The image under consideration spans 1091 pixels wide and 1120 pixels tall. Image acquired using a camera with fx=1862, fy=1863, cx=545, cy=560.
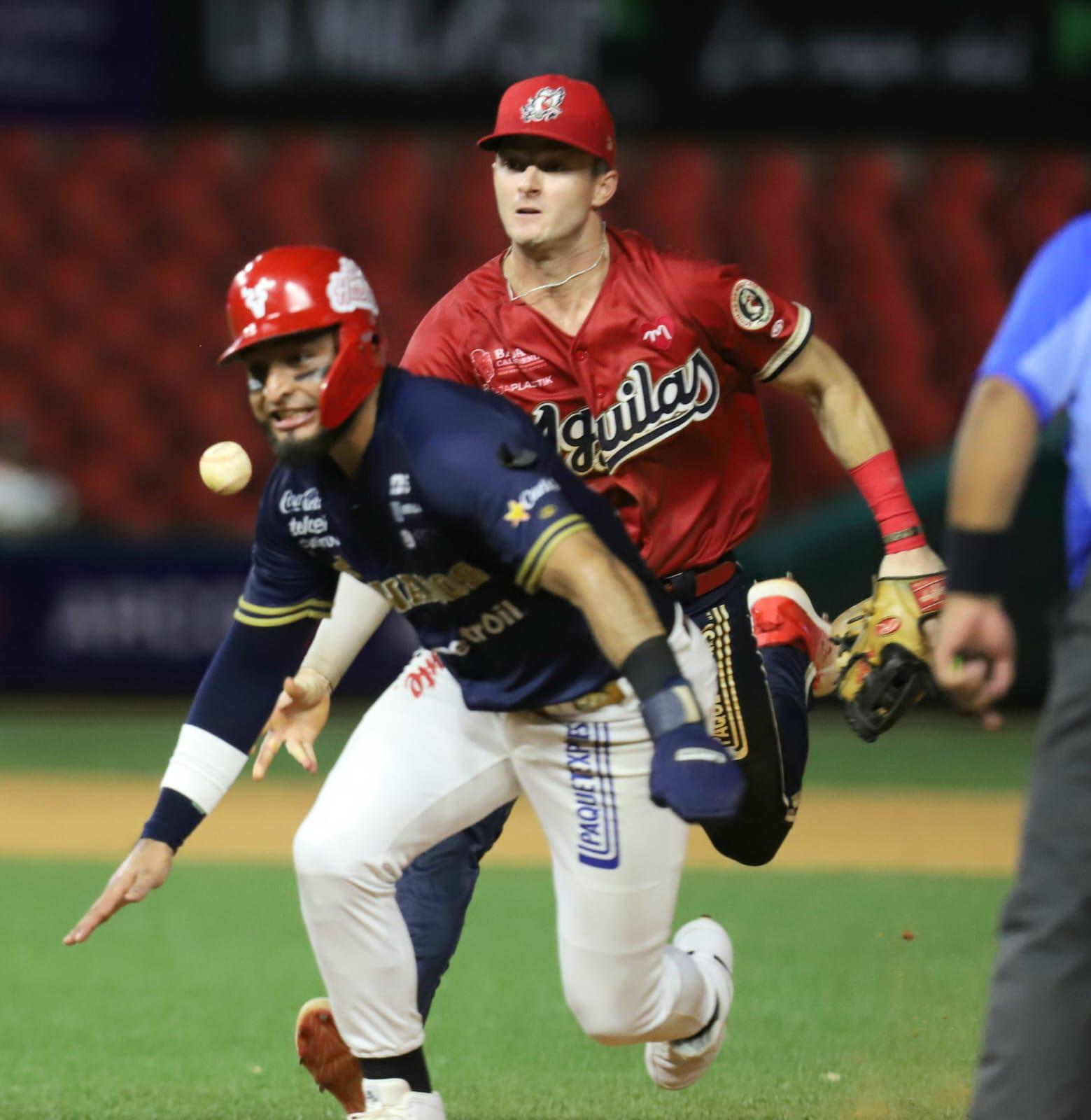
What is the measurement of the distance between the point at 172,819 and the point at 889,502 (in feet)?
6.17

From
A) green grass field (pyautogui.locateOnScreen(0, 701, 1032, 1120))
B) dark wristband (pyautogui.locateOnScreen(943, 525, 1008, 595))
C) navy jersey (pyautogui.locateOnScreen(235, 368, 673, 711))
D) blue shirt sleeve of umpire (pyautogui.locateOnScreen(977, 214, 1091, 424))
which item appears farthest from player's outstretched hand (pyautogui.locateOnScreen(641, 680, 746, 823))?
green grass field (pyautogui.locateOnScreen(0, 701, 1032, 1120))

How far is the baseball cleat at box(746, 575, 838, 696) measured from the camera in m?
5.11

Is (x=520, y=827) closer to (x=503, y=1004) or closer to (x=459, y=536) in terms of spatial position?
(x=503, y=1004)

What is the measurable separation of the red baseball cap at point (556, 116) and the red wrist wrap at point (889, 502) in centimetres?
100

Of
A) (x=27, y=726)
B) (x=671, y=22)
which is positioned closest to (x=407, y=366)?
(x=27, y=726)

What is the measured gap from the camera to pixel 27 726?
12.7 meters

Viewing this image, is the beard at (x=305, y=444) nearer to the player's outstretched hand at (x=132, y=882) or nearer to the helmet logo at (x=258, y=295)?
the helmet logo at (x=258, y=295)

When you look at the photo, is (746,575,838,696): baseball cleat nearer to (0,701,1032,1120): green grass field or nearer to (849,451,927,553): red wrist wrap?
(849,451,927,553): red wrist wrap

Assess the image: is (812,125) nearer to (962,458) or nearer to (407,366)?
(407,366)

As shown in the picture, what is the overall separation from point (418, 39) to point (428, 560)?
11478 mm

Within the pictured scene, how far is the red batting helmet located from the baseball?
0.72 m

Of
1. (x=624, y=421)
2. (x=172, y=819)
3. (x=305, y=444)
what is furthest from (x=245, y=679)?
(x=624, y=421)

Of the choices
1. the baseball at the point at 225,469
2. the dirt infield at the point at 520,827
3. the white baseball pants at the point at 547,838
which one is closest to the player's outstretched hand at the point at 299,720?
the white baseball pants at the point at 547,838

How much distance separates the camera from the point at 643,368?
4.51 metres
